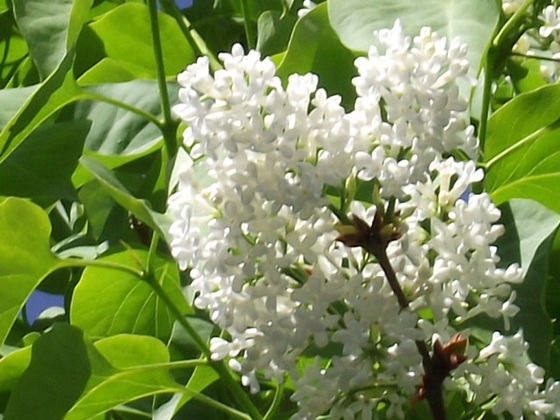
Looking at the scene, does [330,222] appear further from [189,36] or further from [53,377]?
[189,36]

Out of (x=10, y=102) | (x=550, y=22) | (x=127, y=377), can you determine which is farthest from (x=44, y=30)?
(x=550, y=22)

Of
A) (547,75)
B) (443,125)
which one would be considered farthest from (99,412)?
(547,75)

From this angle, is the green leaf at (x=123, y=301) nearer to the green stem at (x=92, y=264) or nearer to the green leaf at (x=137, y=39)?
the green stem at (x=92, y=264)

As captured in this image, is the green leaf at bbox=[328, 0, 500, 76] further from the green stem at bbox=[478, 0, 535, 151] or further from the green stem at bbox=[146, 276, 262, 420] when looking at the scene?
the green stem at bbox=[146, 276, 262, 420]

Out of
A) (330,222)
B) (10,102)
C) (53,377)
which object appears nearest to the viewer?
(330,222)

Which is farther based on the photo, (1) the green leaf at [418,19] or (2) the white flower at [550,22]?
(2) the white flower at [550,22]

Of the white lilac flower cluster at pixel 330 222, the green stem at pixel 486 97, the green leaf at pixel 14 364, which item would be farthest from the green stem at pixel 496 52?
the green leaf at pixel 14 364
